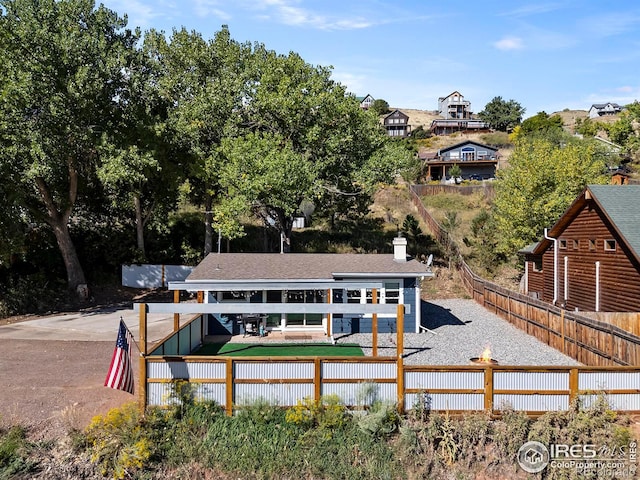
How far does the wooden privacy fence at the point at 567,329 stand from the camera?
12123 millimetres

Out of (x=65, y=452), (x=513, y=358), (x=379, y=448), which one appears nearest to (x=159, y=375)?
(x=65, y=452)

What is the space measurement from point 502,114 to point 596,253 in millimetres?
76188

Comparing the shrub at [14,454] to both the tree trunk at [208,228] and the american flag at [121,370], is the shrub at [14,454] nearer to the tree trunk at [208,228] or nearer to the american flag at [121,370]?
the american flag at [121,370]

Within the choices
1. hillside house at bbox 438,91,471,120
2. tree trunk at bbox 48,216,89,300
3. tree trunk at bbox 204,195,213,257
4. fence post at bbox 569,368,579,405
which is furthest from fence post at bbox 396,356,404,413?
hillside house at bbox 438,91,471,120

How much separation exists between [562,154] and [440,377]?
72.6 feet

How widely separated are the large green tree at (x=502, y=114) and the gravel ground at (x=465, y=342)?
7428 centimetres

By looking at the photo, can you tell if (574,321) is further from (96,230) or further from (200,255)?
(96,230)

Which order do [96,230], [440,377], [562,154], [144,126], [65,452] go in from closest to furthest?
[65,452] → [440,377] → [144,126] → [562,154] → [96,230]

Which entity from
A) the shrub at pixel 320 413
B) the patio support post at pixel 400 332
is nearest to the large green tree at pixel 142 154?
the shrub at pixel 320 413

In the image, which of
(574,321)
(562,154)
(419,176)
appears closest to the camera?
(574,321)

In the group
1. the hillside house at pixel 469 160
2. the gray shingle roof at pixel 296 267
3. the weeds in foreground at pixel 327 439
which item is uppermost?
the hillside house at pixel 469 160

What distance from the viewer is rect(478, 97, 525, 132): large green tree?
87625mm

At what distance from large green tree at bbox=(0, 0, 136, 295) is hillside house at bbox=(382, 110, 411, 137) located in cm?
6707

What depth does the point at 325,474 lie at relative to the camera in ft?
29.4
